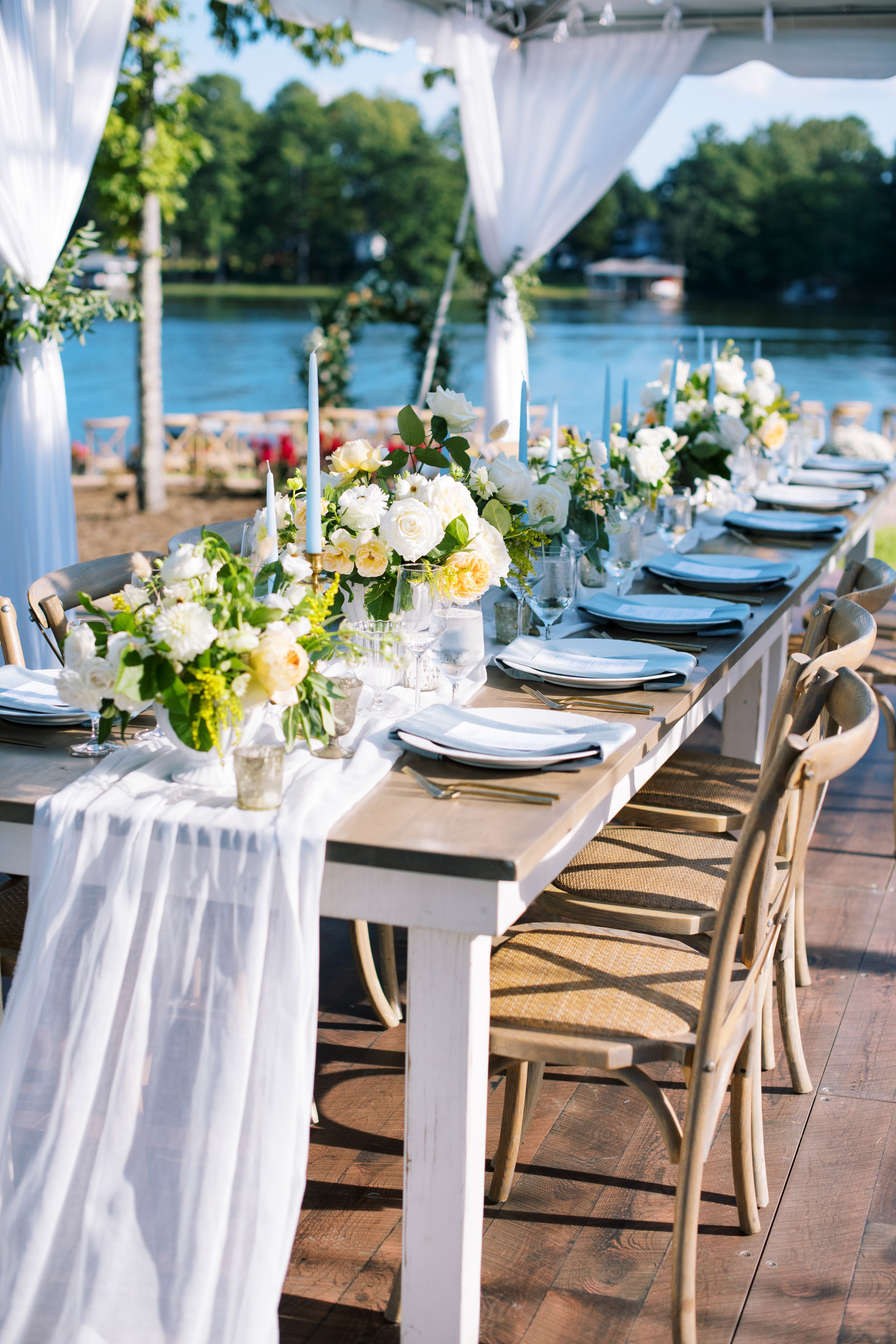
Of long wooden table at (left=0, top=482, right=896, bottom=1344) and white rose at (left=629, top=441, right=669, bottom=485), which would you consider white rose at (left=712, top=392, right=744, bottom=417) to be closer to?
white rose at (left=629, top=441, right=669, bottom=485)

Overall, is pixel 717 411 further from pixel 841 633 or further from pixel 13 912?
pixel 13 912

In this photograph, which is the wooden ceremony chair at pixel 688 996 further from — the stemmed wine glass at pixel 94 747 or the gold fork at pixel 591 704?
the stemmed wine glass at pixel 94 747

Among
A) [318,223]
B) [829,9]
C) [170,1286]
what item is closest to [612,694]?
[170,1286]

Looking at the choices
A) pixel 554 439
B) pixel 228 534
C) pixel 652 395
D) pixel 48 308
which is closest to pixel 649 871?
pixel 554 439

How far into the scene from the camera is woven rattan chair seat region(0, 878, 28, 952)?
6.13 ft

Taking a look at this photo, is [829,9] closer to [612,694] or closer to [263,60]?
[612,694]

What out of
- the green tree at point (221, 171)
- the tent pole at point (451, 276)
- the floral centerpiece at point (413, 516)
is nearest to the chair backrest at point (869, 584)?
the floral centerpiece at point (413, 516)

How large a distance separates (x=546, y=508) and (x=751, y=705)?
3.93ft

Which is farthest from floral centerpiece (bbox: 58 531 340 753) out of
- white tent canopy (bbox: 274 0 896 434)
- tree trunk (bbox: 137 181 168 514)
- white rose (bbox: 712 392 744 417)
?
tree trunk (bbox: 137 181 168 514)

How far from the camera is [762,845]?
1496mm

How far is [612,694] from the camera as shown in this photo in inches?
76.8

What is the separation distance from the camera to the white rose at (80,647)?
1.47 m

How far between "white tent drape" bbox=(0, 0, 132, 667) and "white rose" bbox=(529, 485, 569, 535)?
6.64 ft

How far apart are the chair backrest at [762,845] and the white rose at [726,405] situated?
2.23 m
